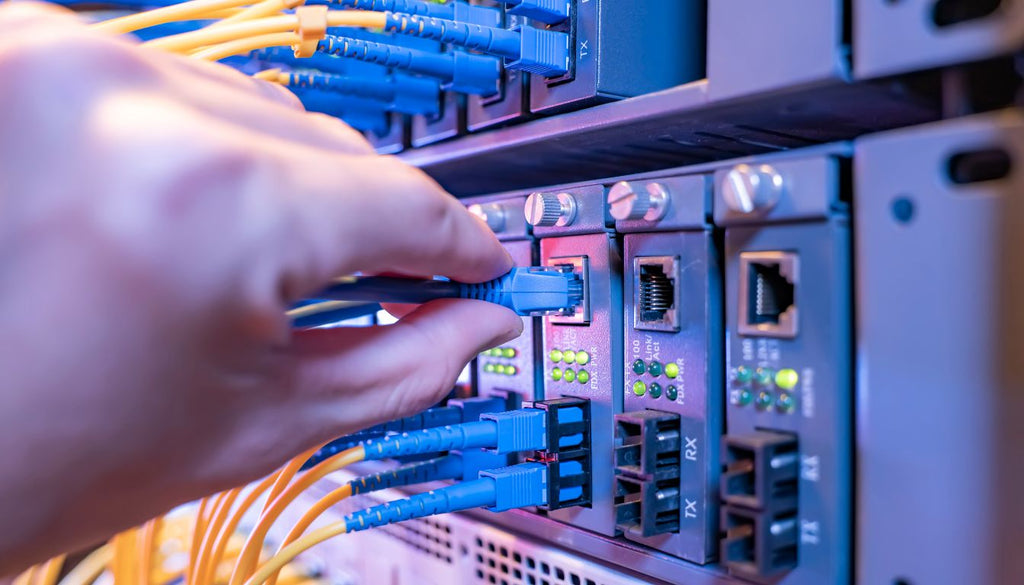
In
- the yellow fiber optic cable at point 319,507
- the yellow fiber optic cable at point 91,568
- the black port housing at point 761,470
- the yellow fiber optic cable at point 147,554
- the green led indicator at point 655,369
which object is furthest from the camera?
the yellow fiber optic cable at point 91,568

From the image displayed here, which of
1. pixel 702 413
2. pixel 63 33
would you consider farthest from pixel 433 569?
pixel 63 33

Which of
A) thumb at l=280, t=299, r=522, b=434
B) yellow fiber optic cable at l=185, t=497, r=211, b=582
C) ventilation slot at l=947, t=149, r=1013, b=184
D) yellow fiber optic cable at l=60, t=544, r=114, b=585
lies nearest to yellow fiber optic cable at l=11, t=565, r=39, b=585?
yellow fiber optic cable at l=60, t=544, r=114, b=585

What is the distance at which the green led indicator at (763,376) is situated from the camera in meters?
0.52

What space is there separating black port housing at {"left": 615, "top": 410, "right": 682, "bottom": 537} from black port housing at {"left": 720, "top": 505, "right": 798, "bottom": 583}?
2.8 inches

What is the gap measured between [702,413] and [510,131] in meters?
0.31

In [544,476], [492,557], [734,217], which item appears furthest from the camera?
[492,557]

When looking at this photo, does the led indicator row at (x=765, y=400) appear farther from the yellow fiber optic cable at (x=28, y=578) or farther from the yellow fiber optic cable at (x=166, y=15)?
the yellow fiber optic cable at (x=28, y=578)

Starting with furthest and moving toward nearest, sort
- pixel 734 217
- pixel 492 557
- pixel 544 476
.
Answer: pixel 492 557 → pixel 544 476 → pixel 734 217

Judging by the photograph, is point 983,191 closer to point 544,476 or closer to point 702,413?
point 702,413

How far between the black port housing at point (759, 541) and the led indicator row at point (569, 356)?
7.3 inches

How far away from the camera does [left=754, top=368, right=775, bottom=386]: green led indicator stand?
0.52 metres

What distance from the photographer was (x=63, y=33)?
1.33 feet

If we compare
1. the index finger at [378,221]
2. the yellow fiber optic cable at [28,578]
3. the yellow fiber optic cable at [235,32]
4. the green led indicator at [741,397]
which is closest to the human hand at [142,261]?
the index finger at [378,221]

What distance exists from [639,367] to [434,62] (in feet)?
1.05
